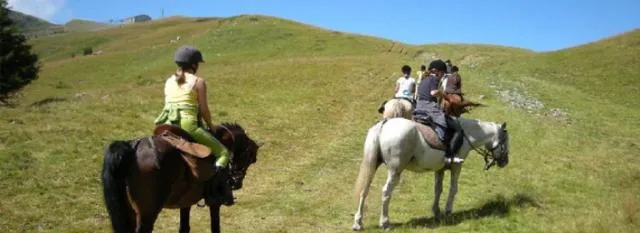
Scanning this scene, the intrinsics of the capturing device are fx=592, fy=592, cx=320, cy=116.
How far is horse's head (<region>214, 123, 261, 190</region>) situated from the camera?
442 inches

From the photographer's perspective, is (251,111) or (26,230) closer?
(26,230)

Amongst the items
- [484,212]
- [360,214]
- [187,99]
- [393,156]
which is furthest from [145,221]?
[484,212]

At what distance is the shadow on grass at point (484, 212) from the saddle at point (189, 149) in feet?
16.4

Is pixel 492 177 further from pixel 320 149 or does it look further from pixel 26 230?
pixel 26 230

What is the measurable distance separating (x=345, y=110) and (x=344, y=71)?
1296 centimetres

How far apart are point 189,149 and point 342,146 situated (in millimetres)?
15339

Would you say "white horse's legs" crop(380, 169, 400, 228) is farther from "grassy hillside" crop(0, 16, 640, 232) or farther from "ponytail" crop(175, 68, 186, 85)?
"ponytail" crop(175, 68, 186, 85)

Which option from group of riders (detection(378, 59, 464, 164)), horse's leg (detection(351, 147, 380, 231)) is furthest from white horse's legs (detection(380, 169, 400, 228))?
group of riders (detection(378, 59, 464, 164))

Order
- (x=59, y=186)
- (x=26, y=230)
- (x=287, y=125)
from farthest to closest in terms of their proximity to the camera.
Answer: (x=287, y=125), (x=59, y=186), (x=26, y=230)

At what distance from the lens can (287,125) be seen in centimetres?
2873

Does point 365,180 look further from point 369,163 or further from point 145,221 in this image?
point 145,221

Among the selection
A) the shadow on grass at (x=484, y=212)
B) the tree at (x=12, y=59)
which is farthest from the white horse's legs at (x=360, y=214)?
the tree at (x=12, y=59)

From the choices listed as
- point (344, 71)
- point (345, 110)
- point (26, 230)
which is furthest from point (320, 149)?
point (344, 71)

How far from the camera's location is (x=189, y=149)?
9445 mm
